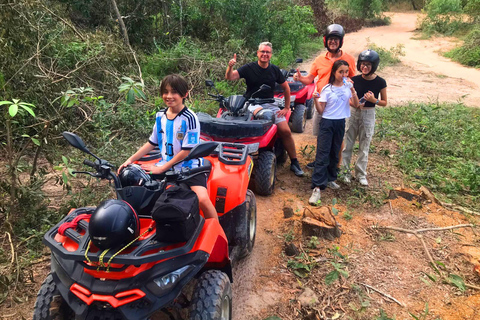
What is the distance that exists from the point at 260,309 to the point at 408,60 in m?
14.5

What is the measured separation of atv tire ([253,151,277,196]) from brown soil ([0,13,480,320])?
147mm

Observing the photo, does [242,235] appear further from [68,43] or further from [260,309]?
[68,43]

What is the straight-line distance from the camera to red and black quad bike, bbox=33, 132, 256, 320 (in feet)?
6.23

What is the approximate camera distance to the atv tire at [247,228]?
3.39 m

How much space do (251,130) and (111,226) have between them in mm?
2625

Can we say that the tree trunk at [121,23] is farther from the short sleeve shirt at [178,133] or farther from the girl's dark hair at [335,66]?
the short sleeve shirt at [178,133]

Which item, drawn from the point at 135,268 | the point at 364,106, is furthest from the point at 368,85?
the point at 135,268

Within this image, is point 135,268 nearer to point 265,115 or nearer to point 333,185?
point 265,115

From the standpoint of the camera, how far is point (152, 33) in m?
9.57

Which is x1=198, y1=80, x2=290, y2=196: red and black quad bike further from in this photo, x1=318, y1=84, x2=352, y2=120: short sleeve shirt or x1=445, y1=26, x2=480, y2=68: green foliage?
x1=445, y1=26, x2=480, y2=68: green foliage

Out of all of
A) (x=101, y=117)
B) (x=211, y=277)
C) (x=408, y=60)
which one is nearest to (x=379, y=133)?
(x=101, y=117)

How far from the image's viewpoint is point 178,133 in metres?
2.93

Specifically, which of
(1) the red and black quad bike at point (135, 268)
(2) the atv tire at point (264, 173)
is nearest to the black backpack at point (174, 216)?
(1) the red and black quad bike at point (135, 268)

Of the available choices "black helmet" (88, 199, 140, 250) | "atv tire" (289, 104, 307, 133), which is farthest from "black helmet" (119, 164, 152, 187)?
"atv tire" (289, 104, 307, 133)
